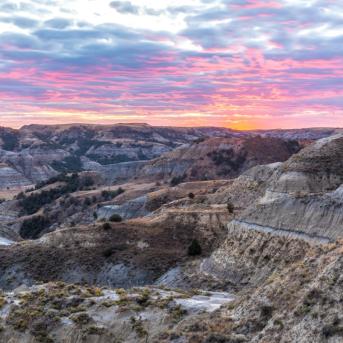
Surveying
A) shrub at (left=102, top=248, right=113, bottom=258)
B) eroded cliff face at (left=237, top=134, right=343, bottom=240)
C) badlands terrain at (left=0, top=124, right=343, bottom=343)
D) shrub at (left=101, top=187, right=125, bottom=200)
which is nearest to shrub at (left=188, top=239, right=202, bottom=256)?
badlands terrain at (left=0, top=124, right=343, bottom=343)

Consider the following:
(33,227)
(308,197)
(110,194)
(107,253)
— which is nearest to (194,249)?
(107,253)

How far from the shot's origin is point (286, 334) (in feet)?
70.0

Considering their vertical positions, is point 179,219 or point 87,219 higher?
point 179,219

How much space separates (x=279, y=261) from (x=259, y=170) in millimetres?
43523

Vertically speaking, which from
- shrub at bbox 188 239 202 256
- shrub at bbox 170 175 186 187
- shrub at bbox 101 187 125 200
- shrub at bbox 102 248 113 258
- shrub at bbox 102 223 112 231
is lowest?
shrub at bbox 101 187 125 200

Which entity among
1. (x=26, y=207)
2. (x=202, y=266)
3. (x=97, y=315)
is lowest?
(x=26, y=207)

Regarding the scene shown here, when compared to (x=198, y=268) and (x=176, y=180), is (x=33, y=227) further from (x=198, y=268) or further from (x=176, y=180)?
(x=198, y=268)

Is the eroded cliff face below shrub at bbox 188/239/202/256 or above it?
above

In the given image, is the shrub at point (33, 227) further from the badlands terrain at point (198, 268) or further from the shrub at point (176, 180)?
the shrub at point (176, 180)

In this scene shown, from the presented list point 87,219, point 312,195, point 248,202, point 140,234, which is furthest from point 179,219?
point 87,219

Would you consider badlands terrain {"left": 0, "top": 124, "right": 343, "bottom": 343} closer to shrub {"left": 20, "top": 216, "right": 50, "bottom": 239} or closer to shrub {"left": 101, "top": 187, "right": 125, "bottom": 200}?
shrub {"left": 20, "top": 216, "right": 50, "bottom": 239}

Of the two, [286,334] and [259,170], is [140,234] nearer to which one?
[259,170]

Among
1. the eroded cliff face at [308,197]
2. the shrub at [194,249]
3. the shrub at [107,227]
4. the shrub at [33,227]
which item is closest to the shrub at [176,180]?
the shrub at [33,227]

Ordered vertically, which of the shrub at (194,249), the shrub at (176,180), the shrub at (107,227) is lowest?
the shrub at (176,180)
